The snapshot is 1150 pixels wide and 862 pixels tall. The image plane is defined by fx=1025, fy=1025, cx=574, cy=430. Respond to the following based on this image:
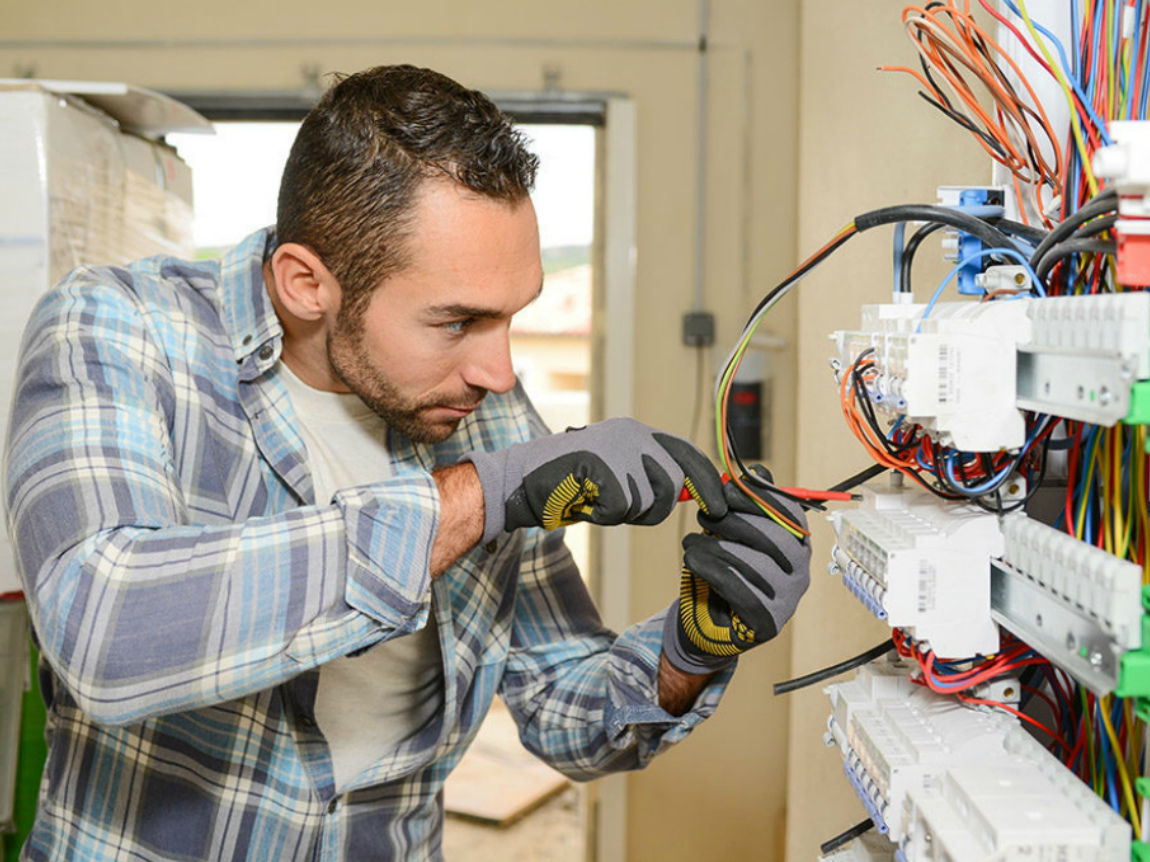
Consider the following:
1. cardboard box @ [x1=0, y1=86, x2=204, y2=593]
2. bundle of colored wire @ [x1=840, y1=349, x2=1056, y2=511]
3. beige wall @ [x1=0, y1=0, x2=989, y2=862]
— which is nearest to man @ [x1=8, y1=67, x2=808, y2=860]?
bundle of colored wire @ [x1=840, y1=349, x2=1056, y2=511]

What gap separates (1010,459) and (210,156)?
3.10 metres

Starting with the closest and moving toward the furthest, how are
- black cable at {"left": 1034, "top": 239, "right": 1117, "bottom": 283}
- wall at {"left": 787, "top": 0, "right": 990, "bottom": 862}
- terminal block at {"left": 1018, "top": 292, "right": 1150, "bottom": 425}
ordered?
terminal block at {"left": 1018, "top": 292, "right": 1150, "bottom": 425}, black cable at {"left": 1034, "top": 239, "right": 1117, "bottom": 283}, wall at {"left": 787, "top": 0, "right": 990, "bottom": 862}

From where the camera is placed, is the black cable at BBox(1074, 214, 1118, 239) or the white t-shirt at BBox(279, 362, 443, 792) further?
the white t-shirt at BBox(279, 362, 443, 792)

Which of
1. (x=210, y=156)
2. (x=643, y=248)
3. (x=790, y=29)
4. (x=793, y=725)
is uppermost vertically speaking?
(x=790, y=29)

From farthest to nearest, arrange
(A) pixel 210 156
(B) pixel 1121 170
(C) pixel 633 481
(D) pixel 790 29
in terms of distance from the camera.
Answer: (A) pixel 210 156, (D) pixel 790 29, (C) pixel 633 481, (B) pixel 1121 170

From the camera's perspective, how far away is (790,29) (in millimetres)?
2578

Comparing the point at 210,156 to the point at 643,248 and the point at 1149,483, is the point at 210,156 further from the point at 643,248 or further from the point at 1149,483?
the point at 1149,483

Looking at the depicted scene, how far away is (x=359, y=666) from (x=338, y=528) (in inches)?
17.3

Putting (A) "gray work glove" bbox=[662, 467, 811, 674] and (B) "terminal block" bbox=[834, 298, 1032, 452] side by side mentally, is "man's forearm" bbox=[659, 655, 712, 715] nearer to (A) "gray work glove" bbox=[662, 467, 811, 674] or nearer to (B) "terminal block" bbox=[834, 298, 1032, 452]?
(A) "gray work glove" bbox=[662, 467, 811, 674]

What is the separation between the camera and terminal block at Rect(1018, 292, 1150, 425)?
1.72ft

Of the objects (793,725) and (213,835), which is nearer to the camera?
(213,835)

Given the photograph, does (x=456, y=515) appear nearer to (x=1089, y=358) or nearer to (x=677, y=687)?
(x=677, y=687)

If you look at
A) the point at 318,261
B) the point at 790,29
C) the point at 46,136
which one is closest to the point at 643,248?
the point at 790,29

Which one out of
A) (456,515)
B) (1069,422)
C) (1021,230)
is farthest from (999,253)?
(456,515)
